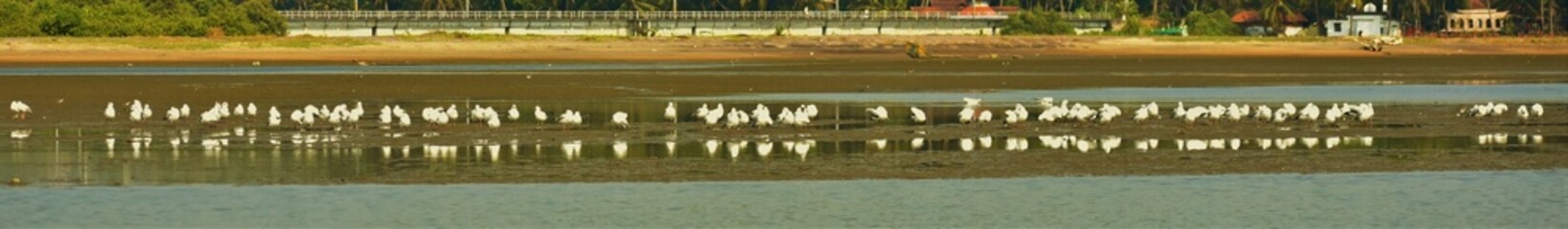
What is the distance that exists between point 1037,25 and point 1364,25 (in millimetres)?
14428

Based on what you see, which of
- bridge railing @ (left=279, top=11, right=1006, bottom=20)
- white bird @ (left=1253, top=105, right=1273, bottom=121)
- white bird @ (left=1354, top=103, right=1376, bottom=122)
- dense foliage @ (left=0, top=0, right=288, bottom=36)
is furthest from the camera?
bridge railing @ (left=279, top=11, right=1006, bottom=20)

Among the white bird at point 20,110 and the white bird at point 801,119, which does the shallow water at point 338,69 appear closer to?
the white bird at point 20,110

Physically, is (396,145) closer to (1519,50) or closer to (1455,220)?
(1455,220)

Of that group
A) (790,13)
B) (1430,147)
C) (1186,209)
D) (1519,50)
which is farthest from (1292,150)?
(790,13)

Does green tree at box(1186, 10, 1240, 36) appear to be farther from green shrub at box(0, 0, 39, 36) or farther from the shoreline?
green shrub at box(0, 0, 39, 36)

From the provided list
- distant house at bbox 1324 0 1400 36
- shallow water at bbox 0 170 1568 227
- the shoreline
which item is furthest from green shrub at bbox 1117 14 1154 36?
shallow water at bbox 0 170 1568 227

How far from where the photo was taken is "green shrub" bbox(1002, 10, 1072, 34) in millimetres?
102062

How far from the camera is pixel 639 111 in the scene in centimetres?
2939

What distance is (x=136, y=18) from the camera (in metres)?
79.1

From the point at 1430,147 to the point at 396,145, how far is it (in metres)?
8.64

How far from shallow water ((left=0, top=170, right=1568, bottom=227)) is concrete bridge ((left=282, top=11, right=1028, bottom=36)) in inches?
3123

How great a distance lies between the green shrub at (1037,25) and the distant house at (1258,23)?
11.5 m

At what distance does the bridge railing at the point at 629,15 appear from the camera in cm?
9862

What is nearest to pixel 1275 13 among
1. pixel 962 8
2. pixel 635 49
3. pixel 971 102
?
pixel 962 8
